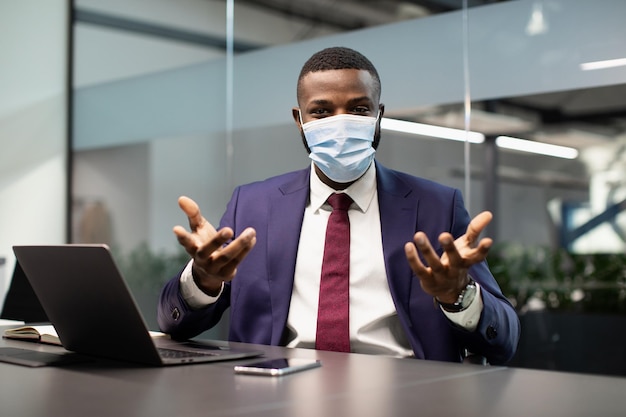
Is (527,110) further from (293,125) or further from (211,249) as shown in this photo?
(211,249)

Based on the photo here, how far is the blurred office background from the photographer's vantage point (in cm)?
318

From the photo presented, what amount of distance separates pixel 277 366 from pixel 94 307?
12.7 inches

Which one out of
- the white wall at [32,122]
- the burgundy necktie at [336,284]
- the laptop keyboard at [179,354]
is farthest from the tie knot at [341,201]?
the white wall at [32,122]

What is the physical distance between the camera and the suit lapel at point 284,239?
1927 millimetres

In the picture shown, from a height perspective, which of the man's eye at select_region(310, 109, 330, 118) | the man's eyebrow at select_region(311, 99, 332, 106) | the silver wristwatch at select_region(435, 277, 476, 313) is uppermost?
the man's eyebrow at select_region(311, 99, 332, 106)

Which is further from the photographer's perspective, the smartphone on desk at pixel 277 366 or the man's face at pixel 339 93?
the man's face at pixel 339 93

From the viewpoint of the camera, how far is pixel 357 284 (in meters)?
1.92

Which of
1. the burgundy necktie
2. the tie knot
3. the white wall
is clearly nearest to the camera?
the burgundy necktie

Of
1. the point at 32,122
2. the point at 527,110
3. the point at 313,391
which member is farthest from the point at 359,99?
the point at 32,122

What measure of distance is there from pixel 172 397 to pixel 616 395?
1.85 feet

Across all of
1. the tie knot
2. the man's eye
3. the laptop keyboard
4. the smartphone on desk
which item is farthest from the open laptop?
the man's eye

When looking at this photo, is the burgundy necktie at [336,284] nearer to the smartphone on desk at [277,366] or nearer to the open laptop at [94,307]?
the open laptop at [94,307]

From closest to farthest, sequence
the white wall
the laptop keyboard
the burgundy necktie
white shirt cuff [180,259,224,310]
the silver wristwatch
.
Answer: the laptop keyboard → the silver wristwatch → white shirt cuff [180,259,224,310] → the burgundy necktie → the white wall

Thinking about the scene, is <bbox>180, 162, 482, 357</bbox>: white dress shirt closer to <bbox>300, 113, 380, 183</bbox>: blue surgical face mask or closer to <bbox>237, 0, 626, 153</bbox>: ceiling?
<bbox>300, 113, 380, 183</bbox>: blue surgical face mask
